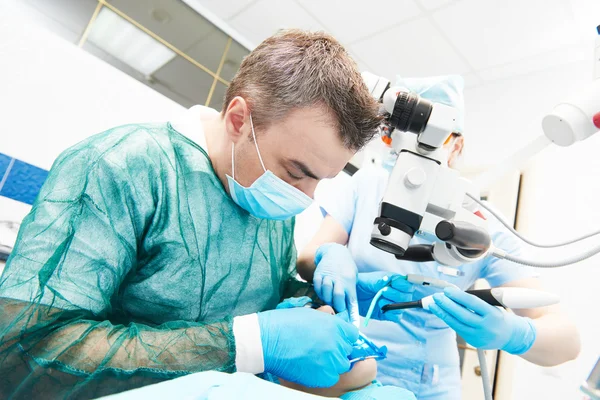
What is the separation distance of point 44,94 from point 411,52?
2884mm

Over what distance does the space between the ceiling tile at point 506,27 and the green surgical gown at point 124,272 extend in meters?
2.41

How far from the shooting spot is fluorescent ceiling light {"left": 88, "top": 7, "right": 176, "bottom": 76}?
2.61m

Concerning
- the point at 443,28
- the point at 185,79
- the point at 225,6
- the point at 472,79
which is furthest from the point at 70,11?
the point at 472,79

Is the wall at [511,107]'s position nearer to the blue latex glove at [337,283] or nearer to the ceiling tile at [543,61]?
the ceiling tile at [543,61]

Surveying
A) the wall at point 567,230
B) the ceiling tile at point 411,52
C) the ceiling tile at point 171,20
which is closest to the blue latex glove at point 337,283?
the wall at point 567,230

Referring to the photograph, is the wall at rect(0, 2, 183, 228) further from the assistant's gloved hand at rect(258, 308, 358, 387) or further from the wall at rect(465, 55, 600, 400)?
the wall at rect(465, 55, 600, 400)

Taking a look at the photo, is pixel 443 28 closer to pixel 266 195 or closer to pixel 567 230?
pixel 567 230

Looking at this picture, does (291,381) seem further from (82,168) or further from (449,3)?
(449,3)

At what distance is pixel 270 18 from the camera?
116 inches

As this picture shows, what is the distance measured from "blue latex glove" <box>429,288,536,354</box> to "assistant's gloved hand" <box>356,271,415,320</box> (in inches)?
4.8

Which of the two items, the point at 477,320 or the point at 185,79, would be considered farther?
the point at 185,79

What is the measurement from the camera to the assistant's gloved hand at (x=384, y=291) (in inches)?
42.1

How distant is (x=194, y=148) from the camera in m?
0.92

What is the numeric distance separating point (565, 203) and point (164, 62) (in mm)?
3614
